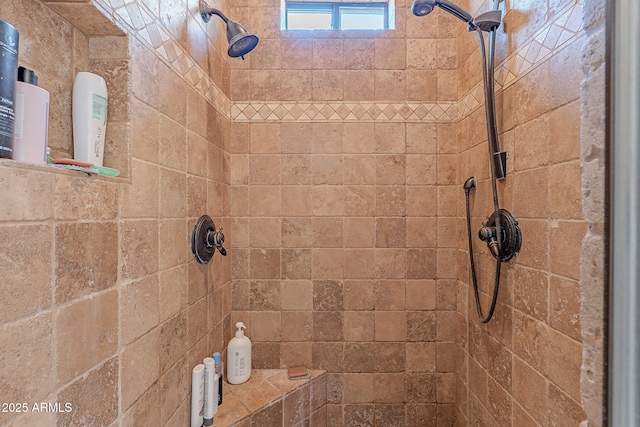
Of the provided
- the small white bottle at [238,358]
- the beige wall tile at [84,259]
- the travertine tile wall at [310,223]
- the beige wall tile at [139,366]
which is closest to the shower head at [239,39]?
the travertine tile wall at [310,223]

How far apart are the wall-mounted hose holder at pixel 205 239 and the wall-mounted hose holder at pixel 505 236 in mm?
1043

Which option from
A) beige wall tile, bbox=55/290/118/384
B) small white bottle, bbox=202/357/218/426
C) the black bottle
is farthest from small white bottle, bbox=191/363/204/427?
the black bottle

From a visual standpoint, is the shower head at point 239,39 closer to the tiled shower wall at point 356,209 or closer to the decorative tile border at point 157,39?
the decorative tile border at point 157,39

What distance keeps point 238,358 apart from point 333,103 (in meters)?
1.35

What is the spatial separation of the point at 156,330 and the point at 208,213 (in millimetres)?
501

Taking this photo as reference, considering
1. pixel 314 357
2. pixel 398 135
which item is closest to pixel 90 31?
pixel 398 135

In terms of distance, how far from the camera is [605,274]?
0.95 ft

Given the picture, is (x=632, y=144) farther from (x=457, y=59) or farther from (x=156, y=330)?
(x=457, y=59)

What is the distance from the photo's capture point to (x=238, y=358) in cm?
126

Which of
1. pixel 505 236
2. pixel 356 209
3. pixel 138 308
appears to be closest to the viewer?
pixel 138 308

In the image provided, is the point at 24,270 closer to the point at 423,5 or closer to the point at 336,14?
the point at 423,5

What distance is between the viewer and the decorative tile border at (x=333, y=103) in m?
0.71

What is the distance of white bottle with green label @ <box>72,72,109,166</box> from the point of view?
61 cm

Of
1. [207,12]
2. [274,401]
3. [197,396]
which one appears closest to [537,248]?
[274,401]
